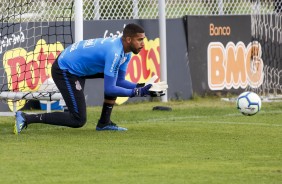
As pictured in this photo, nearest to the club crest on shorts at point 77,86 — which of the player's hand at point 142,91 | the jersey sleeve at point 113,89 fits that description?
the jersey sleeve at point 113,89

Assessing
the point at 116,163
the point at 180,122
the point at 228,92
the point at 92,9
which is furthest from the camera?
the point at 228,92

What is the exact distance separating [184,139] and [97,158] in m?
2.30

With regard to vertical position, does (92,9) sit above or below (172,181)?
above

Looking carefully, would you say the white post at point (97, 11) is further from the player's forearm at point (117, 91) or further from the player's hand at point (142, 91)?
the player's hand at point (142, 91)

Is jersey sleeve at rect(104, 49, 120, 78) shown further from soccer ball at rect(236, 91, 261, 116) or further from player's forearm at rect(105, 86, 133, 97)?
soccer ball at rect(236, 91, 261, 116)

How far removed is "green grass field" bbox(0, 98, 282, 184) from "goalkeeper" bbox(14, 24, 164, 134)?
24cm

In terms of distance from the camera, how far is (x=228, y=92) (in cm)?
1994

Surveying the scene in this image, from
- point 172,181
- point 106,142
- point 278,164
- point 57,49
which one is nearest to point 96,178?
point 172,181

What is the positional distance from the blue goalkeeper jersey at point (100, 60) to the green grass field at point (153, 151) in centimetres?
69

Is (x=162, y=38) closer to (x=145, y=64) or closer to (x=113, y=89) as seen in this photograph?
(x=145, y=64)

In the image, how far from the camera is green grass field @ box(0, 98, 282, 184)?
9094 mm

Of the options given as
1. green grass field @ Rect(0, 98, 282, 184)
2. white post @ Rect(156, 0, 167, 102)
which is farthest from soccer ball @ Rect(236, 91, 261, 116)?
white post @ Rect(156, 0, 167, 102)

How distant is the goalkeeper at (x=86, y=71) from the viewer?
41.0 feet

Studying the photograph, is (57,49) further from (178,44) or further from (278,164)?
(278,164)
